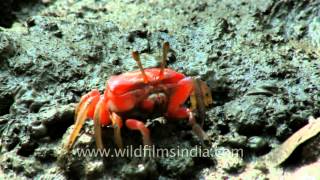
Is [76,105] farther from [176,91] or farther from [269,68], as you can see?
[269,68]

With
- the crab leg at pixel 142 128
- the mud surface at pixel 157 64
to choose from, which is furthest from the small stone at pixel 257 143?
the crab leg at pixel 142 128

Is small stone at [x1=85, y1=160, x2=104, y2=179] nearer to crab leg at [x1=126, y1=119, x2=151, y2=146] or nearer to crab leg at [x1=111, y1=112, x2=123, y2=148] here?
crab leg at [x1=111, y1=112, x2=123, y2=148]

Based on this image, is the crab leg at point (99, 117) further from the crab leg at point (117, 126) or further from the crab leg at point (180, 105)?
the crab leg at point (180, 105)

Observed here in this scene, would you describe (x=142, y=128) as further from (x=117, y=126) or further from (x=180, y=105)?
(x=180, y=105)

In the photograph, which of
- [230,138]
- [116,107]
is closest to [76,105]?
[116,107]

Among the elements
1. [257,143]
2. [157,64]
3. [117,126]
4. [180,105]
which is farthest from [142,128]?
[157,64]

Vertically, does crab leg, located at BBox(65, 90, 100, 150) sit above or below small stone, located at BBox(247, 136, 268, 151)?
above

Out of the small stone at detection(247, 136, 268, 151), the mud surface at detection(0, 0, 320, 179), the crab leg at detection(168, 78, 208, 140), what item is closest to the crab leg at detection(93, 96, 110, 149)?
the mud surface at detection(0, 0, 320, 179)
